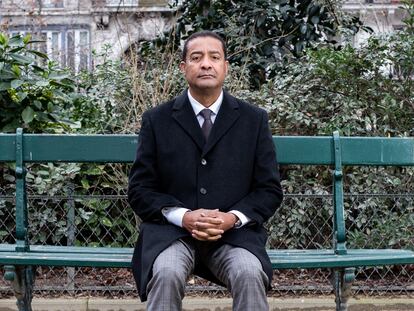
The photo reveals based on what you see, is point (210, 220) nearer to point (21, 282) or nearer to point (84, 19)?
point (21, 282)

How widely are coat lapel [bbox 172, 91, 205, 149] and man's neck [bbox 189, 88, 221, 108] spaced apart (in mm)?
47

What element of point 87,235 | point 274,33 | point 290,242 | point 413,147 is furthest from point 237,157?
point 274,33

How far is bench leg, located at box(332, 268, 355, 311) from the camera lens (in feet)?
12.6

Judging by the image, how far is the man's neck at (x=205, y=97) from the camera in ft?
12.5

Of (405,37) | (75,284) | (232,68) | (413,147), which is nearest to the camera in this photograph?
(413,147)

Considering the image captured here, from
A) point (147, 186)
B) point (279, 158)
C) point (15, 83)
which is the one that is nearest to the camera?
point (147, 186)

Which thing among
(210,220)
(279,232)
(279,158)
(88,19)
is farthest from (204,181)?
(88,19)

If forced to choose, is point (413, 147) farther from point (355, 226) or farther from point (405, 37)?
point (405, 37)

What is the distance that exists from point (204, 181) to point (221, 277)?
480 millimetres

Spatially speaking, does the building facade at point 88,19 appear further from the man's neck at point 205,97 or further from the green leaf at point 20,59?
the man's neck at point 205,97

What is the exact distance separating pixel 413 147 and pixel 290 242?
1.49 m

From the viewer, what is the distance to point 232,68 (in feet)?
21.8

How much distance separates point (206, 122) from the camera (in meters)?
3.79

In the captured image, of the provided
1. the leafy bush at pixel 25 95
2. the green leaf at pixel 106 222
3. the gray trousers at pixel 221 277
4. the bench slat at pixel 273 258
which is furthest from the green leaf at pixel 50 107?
the gray trousers at pixel 221 277
